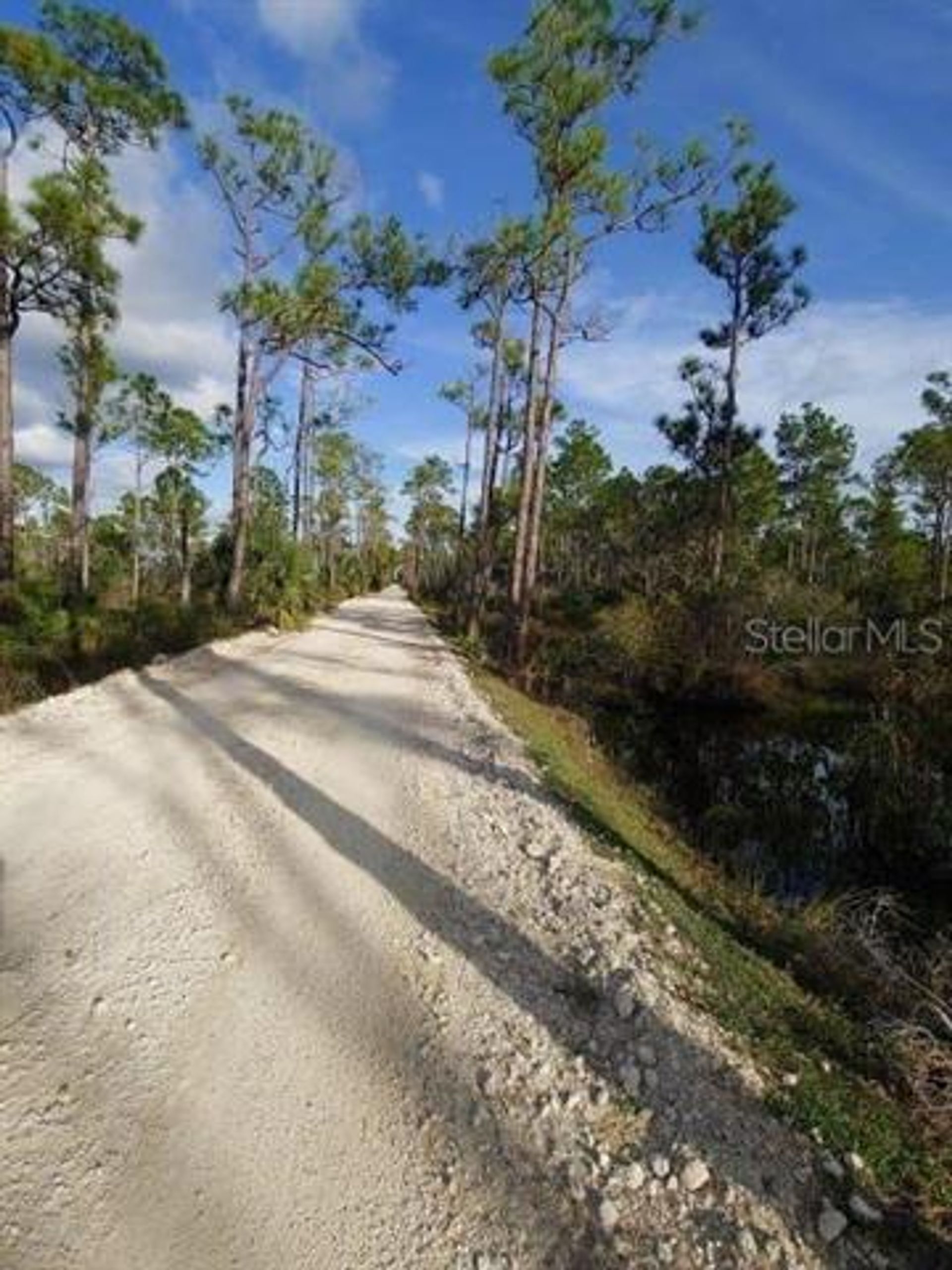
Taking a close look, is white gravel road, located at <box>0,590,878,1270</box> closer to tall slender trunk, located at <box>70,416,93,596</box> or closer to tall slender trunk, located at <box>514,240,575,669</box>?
tall slender trunk, located at <box>514,240,575,669</box>

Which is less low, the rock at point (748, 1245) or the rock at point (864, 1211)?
the rock at point (748, 1245)

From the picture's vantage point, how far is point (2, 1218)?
7.10 feet

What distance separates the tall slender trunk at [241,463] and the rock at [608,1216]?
15.6 m

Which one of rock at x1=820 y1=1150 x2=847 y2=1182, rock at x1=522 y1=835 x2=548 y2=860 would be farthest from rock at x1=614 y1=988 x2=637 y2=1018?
rock at x1=522 y1=835 x2=548 y2=860

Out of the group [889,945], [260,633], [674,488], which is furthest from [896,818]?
[674,488]

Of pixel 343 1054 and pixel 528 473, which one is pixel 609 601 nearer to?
pixel 528 473

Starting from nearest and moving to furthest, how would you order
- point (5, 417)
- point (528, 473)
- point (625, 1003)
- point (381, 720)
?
point (625, 1003)
point (381, 720)
point (5, 417)
point (528, 473)

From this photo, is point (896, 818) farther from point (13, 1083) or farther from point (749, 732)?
point (13, 1083)

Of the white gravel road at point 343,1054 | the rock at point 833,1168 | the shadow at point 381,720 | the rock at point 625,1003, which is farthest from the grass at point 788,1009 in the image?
the shadow at point 381,720

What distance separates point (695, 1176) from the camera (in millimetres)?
2588

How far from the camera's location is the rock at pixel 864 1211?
2555mm

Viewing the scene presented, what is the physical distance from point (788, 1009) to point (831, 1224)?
1.42 meters

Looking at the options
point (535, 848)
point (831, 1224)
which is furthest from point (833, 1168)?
point (535, 848)

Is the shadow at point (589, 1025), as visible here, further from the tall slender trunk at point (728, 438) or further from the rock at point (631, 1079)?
the tall slender trunk at point (728, 438)
